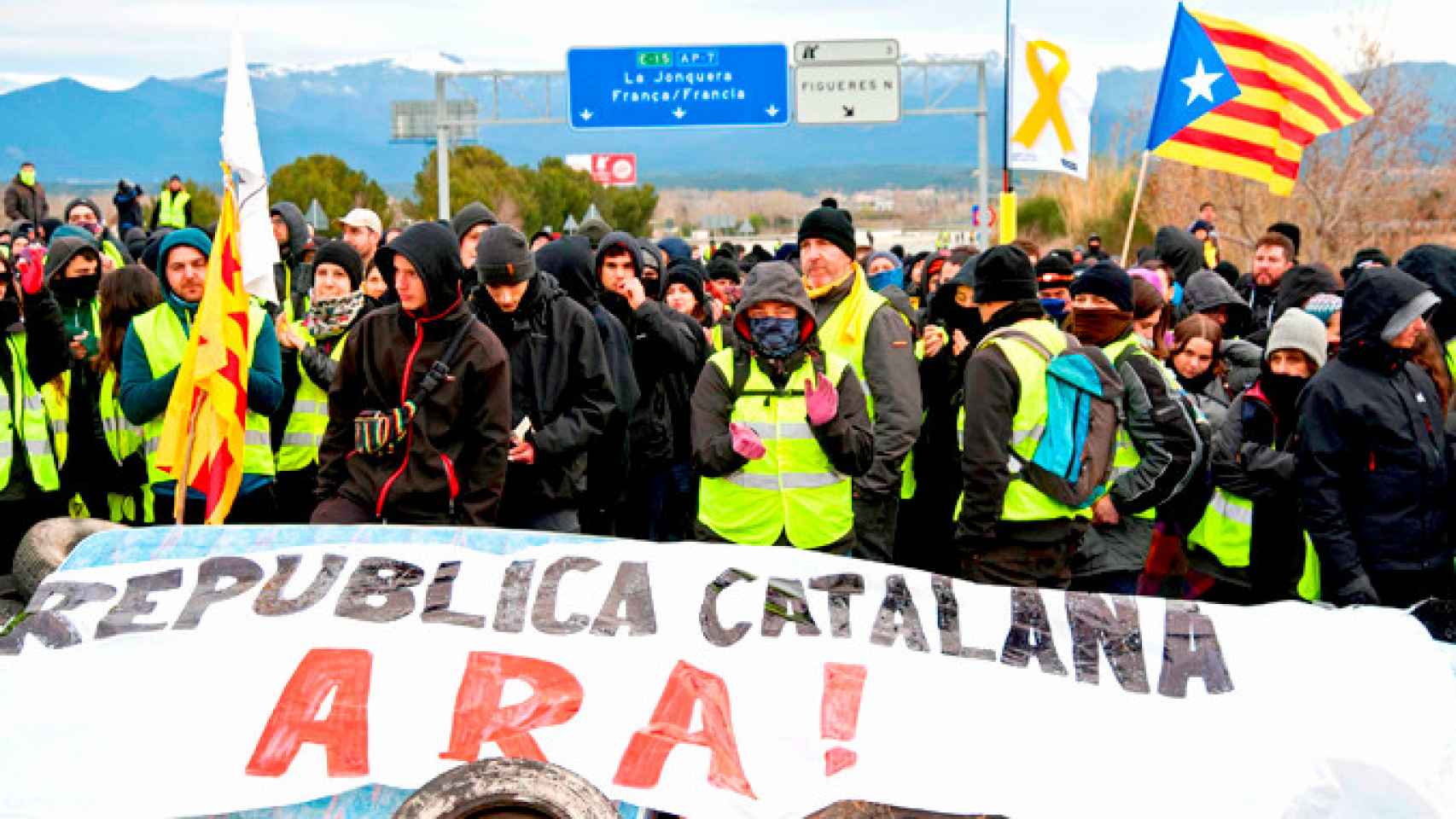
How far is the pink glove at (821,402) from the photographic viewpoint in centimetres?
602

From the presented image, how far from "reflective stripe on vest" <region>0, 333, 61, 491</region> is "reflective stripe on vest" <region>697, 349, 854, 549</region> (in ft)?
12.2

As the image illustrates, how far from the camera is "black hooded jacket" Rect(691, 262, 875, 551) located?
6098 mm

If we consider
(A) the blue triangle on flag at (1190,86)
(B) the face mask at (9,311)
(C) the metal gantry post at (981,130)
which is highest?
(C) the metal gantry post at (981,130)

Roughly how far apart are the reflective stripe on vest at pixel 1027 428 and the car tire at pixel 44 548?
12.2ft

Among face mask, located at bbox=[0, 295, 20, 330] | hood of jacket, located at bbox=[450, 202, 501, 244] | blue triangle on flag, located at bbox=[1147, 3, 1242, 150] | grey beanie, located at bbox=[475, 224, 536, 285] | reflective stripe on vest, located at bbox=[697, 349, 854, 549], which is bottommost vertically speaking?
reflective stripe on vest, located at bbox=[697, 349, 854, 549]

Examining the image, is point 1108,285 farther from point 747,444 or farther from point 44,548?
point 44,548

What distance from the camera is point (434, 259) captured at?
5.78 meters

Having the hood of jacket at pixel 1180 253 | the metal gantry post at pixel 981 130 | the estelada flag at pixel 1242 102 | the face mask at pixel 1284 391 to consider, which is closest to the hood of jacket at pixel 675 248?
the estelada flag at pixel 1242 102

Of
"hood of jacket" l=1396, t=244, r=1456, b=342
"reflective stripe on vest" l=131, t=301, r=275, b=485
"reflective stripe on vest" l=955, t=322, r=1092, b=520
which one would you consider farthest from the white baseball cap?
"hood of jacket" l=1396, t=244, r=1456, b=342

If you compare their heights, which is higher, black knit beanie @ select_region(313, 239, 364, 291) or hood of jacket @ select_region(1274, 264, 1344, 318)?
black knit beanie @ select_region(313, 239, 364, 291)

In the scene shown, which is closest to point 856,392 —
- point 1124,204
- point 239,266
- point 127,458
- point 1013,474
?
point 1013,474

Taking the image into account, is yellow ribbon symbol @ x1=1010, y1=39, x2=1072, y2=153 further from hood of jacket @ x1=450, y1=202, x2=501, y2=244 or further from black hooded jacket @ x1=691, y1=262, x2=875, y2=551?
black hooded jacket @ x1=691, y1=262, x2=875, y2=551

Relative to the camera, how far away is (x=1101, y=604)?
16.9 ft

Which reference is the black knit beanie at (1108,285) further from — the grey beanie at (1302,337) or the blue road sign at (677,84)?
the blue road sign at (677,84)
